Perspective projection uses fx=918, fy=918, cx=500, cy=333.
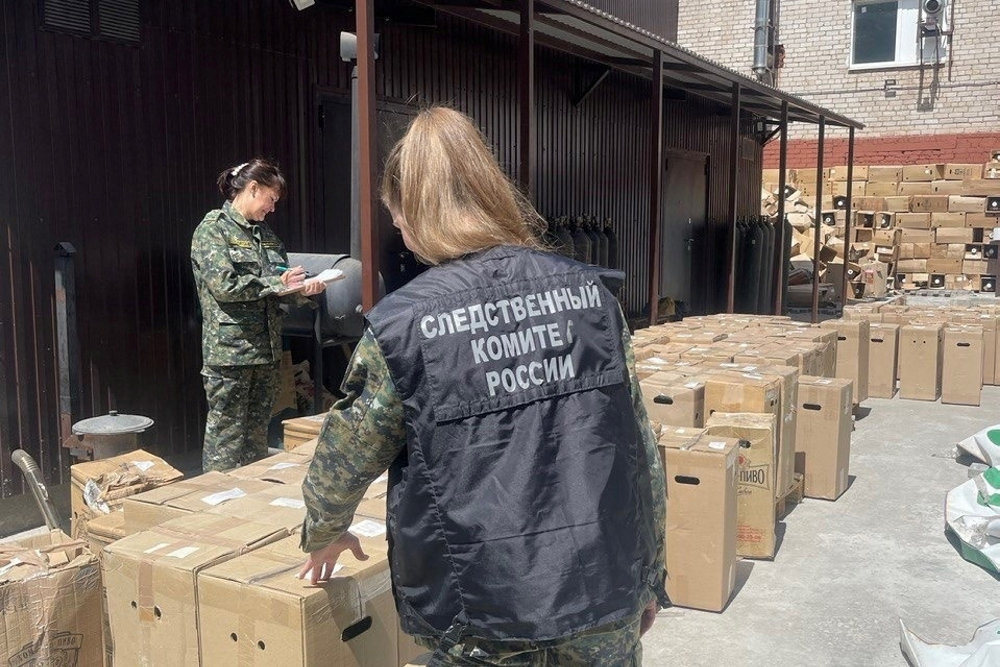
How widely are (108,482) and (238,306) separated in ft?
3.68

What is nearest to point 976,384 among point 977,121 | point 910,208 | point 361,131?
point 361,131

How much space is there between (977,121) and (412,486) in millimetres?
20975

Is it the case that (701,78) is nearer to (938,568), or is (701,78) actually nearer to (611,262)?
(611,262)

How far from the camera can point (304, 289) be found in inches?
179

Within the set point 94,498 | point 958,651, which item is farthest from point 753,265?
point 94,498

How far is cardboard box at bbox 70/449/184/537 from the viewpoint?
348cm

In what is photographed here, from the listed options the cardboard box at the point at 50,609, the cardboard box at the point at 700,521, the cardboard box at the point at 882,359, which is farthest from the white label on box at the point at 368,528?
the cardboard box at the point at 882,359

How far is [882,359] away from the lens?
8703 mm

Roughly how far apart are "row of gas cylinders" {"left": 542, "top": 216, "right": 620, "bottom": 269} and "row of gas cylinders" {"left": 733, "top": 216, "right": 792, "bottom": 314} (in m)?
3.30

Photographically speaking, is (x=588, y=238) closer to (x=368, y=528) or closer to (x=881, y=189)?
(x=368, y=528)

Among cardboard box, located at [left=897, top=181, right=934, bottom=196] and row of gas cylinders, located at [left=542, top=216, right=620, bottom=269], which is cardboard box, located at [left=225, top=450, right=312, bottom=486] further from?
cardboard box, located at [left=897, top=181, right=934, bottom=196]

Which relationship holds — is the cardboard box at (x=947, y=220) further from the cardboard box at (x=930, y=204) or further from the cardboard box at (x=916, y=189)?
the cardboard box at (x=916, y=189)

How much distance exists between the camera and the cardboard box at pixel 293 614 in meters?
2.09

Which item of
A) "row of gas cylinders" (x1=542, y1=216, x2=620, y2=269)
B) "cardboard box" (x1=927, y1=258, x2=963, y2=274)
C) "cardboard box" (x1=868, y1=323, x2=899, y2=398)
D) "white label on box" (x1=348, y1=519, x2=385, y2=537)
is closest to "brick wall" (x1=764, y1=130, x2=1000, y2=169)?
"cardboard box" (x1=927, y1=258, x2=963, y2=274)
